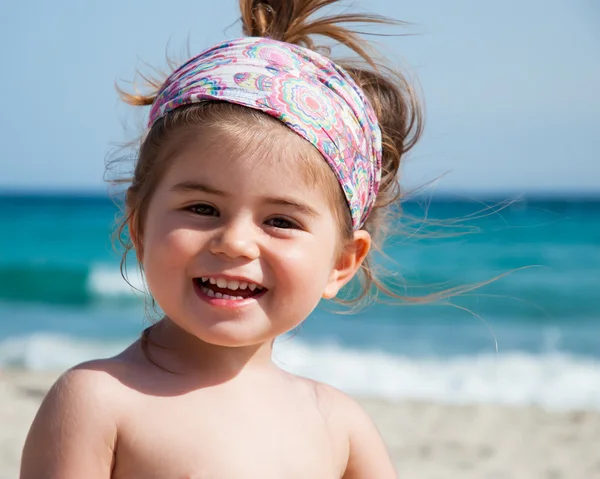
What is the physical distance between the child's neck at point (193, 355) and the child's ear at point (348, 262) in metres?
0.32

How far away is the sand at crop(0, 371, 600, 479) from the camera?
618 cm

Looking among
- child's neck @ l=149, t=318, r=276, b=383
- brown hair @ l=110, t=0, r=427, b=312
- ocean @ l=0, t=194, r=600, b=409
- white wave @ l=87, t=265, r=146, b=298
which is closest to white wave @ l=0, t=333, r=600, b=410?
ocean @ l=0, t=194, r=600, b=409

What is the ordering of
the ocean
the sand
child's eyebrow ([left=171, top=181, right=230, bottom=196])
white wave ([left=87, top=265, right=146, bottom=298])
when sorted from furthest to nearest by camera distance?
white wave ([left=87, top=265, right=146, bottom=298]) < the ocean < the sand < child's eyebrow ([left=171, top=181, right=230, bottom=196])

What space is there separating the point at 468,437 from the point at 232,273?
17.0ft

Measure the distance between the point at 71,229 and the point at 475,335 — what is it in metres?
18.2

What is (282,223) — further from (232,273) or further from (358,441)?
(358,441)

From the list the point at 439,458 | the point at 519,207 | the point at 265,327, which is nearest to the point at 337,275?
the point at 265,327

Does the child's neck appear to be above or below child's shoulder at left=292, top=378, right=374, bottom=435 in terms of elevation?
above

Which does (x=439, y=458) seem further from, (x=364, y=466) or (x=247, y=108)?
(x=247, y=108)

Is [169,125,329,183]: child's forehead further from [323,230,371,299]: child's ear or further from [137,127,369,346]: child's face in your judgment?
[323,230,371,299]: child's ear

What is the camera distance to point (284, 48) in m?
2.60

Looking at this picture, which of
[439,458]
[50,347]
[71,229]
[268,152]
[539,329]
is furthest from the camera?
[71,229]

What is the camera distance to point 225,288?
228 cm

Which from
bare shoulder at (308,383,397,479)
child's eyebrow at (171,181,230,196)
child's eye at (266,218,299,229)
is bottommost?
bare shoulder at (308,383,397,479)
